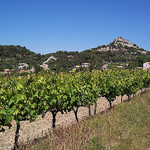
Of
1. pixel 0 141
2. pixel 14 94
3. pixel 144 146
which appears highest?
pixel 14 94

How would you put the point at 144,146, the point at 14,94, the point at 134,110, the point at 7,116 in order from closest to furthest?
1. the point at 144,146
2. the point at 7,116
3. the point at 14,94
4. the point at 134,110

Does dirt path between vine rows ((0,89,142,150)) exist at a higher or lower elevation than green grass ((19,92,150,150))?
lower

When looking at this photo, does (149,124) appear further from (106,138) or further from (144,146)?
(106,138)

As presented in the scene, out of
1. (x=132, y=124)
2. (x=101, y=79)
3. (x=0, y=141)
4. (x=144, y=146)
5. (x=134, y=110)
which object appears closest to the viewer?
(x=144, y=146)

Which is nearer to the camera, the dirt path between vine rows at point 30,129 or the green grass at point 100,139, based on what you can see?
the green grass at point 100,139

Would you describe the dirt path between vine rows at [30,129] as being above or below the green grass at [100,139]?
below

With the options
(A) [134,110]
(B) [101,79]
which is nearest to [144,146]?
(A) [134,110]

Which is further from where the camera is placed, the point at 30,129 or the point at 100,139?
the point at 30,129

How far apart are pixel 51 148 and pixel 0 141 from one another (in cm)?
369

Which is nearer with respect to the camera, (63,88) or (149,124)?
(149,124)

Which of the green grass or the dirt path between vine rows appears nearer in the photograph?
the green grass

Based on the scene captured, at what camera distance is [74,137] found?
3568 mm

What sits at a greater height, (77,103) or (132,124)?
(77,103)

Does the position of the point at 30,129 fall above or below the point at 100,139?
below
